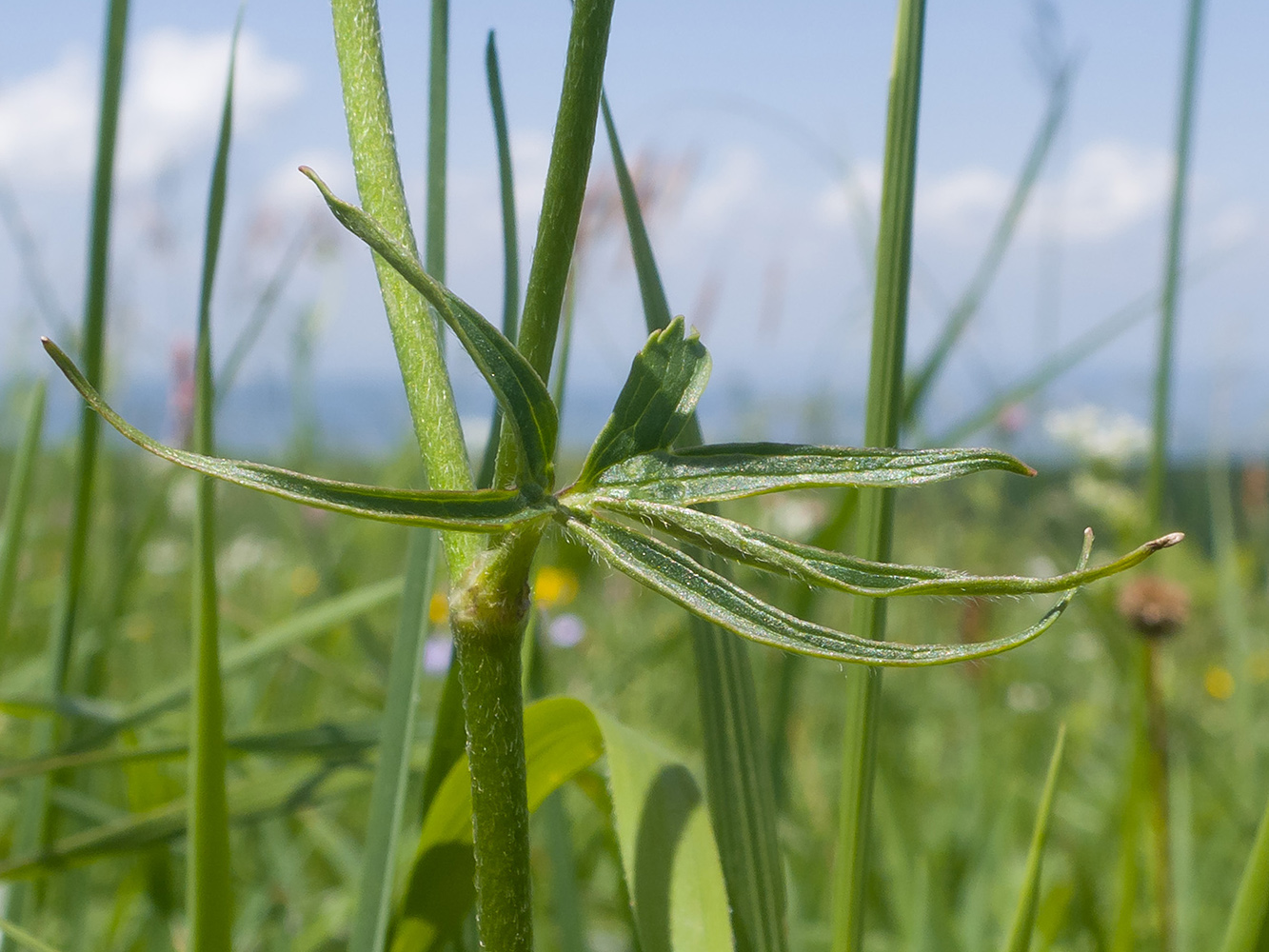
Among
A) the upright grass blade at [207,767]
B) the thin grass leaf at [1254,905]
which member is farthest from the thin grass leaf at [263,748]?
the thin grass leaf at [1254,905]

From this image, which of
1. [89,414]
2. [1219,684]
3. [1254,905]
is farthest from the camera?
[1219,684]

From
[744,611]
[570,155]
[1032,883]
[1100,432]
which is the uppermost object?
[1100,432]

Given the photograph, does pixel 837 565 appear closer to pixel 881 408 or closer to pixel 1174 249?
pixel 881 408

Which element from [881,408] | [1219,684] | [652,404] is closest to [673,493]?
[652,404]

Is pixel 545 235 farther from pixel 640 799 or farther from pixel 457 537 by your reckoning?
pixel 640 799

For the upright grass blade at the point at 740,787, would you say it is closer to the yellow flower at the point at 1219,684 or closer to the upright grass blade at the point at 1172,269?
the upright grass blade at the point at 1172,269

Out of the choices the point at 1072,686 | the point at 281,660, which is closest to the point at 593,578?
the point at 1072,686
